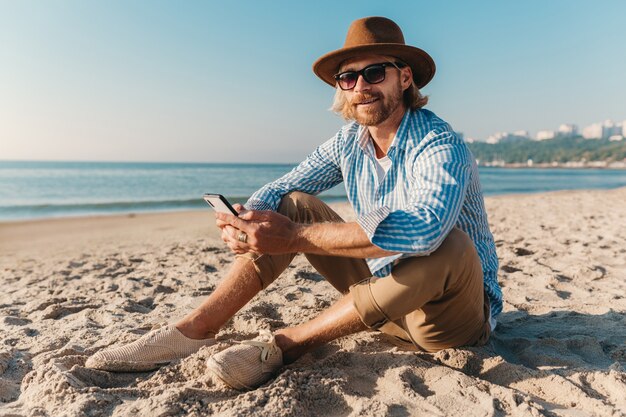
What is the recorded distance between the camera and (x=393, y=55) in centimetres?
254

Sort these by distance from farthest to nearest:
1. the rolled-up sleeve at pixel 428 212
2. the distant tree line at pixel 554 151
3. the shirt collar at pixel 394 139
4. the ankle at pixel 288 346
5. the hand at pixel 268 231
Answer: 1. the distant tree line at pixel 554 151
2. the shirt collar at pixel 394 139
3. the ankle at pixel 288 346
4. the hand at pixel 268 231
5. the rolled-up sleeve at pixel 428 212

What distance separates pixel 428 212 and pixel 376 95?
0.88 m

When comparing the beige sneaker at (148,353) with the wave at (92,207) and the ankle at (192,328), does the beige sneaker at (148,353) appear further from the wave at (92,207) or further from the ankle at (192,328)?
the wave at (92,207)

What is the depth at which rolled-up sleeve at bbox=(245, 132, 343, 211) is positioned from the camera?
272cm

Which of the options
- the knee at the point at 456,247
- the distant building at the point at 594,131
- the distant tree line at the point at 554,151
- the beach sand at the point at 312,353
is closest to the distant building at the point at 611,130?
the distant building at the point at 594,131

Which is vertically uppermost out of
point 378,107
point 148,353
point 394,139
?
point 378,107

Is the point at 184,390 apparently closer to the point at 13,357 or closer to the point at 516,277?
the point at 13,357

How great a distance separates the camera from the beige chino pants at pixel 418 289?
1894mm

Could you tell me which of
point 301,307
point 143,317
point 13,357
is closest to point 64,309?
point 143,317

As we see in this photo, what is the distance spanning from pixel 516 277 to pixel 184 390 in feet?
10.3

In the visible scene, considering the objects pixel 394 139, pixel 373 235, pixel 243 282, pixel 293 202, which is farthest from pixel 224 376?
pixel 394 139

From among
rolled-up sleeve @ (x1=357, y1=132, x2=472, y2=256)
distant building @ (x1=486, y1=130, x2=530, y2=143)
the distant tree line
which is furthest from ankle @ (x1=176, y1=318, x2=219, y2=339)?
distant building @ (x1=486, y1=130, x2=530, y2=143)

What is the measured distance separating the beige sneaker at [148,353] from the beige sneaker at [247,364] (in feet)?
1.28

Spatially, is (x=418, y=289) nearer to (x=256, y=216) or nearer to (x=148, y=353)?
(x=256, y=216)
